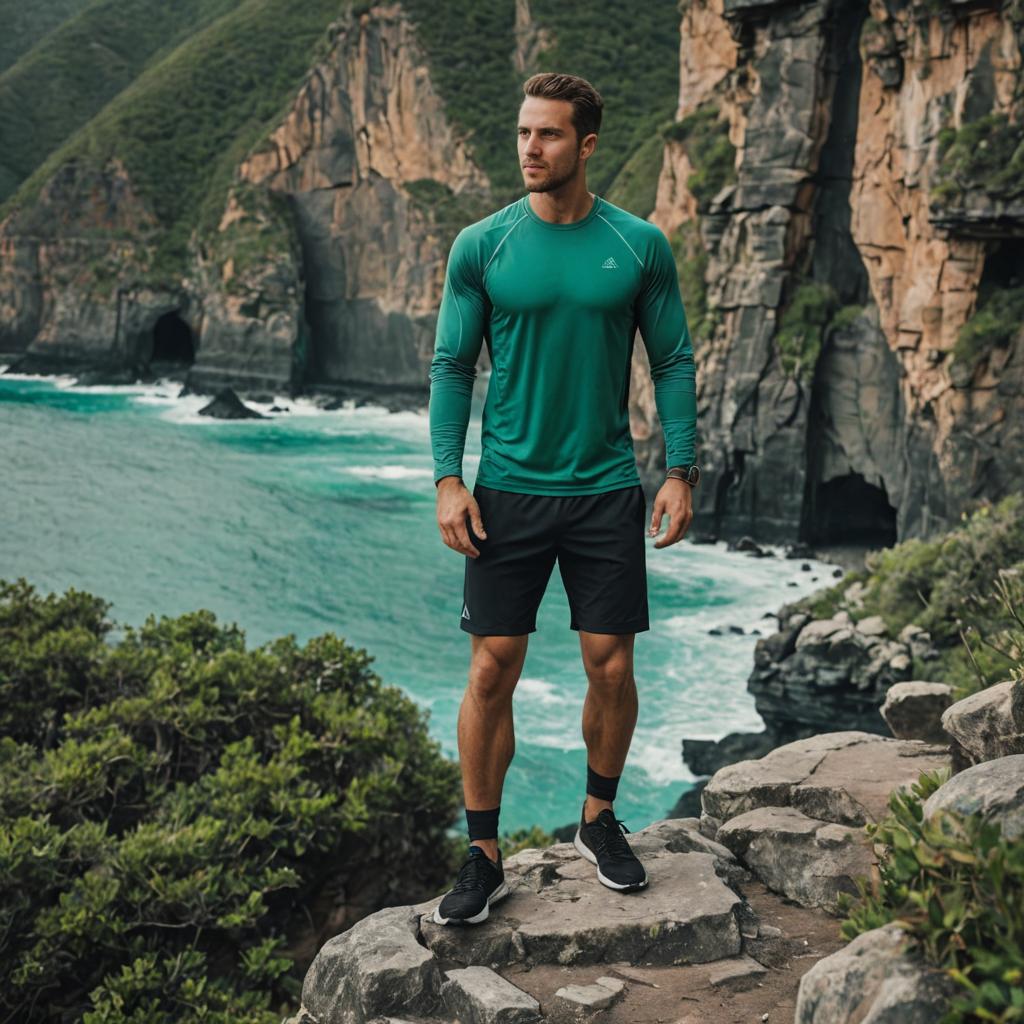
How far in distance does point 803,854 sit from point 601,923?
1.13 m

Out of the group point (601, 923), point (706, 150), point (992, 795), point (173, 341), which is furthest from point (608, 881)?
point (173, 341)

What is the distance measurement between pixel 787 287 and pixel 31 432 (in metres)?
37.3

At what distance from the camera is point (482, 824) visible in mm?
5027

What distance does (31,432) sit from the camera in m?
56.9

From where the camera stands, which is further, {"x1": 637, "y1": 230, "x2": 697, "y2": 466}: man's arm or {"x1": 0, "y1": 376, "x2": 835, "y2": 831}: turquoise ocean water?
{"x1": 0, "y1": 376, "x2": 835, "y2": 831}: turquoise ocean water

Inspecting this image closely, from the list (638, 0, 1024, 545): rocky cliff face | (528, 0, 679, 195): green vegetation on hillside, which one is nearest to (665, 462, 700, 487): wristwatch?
(638, 0, 1024, 545): rocky cliff face

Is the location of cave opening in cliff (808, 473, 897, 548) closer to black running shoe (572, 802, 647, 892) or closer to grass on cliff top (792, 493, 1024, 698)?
grass on cliff top (792, 493, 1024, 698)

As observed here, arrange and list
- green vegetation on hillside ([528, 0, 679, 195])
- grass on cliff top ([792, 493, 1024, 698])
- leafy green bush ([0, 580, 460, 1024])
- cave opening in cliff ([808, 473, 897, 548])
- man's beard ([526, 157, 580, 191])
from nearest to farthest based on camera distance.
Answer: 1. man's beard ([526, 157, 580, 191])
2. leafy green bush ([0, 580, 460, 1024])
3. grass on cliff top ([792, 493, 1024, 698])
4. cave opening in cliff ([808, 473, 897, 548])
5. green vegetation on hillside ([528, 0, 679, 195])

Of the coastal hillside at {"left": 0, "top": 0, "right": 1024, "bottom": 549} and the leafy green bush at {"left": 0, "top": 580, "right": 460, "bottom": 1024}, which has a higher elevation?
the coastal hillside at {"left": 0, "top": 0, "right": 1024, "bottom": 549}

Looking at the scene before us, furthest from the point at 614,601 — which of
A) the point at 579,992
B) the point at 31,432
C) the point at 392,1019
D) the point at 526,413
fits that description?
the point at 31,432

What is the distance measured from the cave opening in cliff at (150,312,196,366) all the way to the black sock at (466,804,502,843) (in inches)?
3097

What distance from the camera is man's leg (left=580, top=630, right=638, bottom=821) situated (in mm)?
4914

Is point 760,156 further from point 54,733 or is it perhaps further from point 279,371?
point 279,371

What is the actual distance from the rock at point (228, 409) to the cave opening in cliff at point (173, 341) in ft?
55.0
